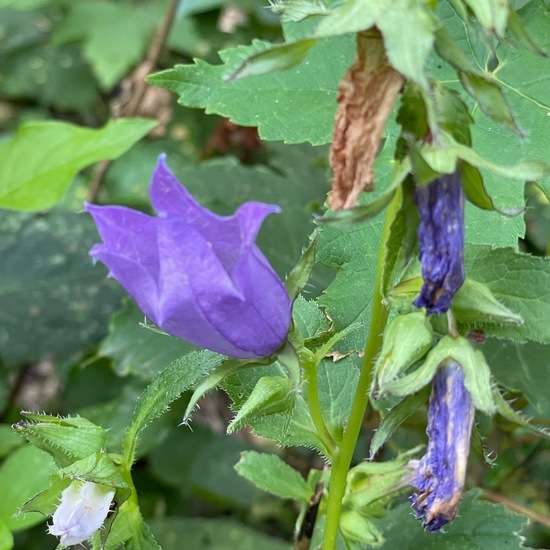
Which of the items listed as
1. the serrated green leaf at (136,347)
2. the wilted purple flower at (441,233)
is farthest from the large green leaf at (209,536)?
the wilted purple flower at (441,233)

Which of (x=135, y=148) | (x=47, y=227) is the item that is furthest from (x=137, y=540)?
(x=135, y=148)

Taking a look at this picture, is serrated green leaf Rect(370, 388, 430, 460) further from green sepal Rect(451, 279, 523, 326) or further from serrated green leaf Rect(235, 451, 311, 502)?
serrated green leaf Rect(235, 451, 311, 502)

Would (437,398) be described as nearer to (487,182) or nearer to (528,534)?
(487,182)

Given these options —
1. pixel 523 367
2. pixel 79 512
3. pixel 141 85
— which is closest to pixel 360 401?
pixel 79 512

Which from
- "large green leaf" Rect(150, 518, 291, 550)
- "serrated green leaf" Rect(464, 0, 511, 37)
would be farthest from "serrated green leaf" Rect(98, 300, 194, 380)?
"serrated green leaf" Rect(464, 0, 511, 37)

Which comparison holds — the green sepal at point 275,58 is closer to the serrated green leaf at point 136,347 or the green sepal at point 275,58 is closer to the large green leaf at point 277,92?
the large green leaf at point 277,92

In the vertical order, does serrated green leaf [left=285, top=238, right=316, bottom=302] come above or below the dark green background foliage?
above
